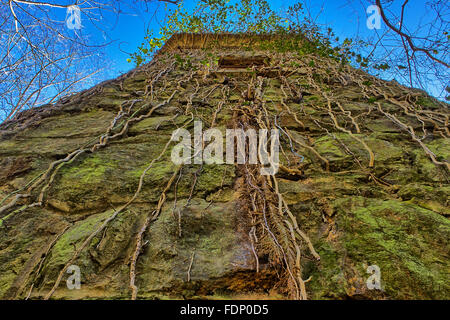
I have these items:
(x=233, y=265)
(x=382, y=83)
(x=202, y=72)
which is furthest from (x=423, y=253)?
(x=202, y=72)

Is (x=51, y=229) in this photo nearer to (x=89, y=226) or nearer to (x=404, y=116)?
(x=89, y=226)

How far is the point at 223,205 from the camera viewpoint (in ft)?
4.82

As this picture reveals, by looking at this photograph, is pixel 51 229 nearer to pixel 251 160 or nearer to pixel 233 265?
pixel 233 265

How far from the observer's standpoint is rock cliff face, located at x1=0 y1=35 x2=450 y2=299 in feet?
3.40

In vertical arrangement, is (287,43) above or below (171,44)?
below

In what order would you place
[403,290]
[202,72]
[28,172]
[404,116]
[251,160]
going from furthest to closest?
1. [202,72]
2. [404,116]
3. [251,160]
4. [28,172]
5. [403,290]

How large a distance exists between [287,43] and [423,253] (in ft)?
13.2

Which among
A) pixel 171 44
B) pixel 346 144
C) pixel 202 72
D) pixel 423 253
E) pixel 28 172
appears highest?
pixel 171 44

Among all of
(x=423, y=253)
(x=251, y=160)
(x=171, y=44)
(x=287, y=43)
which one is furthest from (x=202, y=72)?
(x=423, y=253)

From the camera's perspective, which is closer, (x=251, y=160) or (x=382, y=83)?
(x=251, y=160)

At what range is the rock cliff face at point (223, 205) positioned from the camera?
3.40 ft

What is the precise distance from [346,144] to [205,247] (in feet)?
4.77

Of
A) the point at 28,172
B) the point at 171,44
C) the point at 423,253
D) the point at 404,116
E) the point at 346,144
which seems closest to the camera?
the point at 423,253

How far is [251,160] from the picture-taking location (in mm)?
1829
